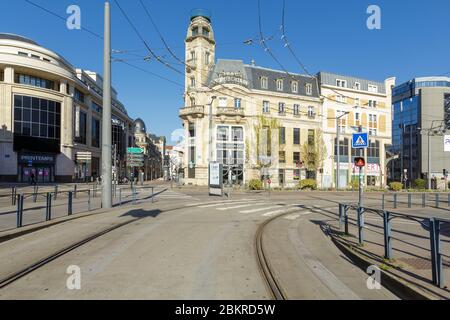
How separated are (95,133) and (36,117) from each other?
51.1 ft

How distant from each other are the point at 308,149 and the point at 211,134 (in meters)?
14.9

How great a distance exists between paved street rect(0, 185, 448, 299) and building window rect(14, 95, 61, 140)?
3984cm

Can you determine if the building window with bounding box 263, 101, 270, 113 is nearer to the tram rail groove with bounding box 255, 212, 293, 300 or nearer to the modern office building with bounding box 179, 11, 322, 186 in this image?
the modern office building with bounding box 179, 11, 322, 186

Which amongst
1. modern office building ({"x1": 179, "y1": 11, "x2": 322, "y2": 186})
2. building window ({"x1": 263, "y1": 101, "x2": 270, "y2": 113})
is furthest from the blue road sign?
building window ({"x1": 263, "y1": 101, "x2": 270, "y2": 113})

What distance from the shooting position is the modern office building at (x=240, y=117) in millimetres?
46531

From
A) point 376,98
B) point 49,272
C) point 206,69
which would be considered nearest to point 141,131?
point 206,69

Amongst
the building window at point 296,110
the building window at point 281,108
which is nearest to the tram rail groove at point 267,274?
the building window at point 281,108

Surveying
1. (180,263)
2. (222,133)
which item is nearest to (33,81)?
(222,133)

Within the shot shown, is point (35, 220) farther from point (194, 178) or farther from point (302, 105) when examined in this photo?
point (302, 105)

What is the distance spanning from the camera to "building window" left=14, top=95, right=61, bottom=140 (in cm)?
4409

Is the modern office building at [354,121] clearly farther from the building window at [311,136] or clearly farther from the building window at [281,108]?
the building window at [281,108]

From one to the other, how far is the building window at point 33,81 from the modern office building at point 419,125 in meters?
69.4

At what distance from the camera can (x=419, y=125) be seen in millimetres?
79688

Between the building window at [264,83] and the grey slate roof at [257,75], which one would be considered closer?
the grey slate roof at [257,75]
